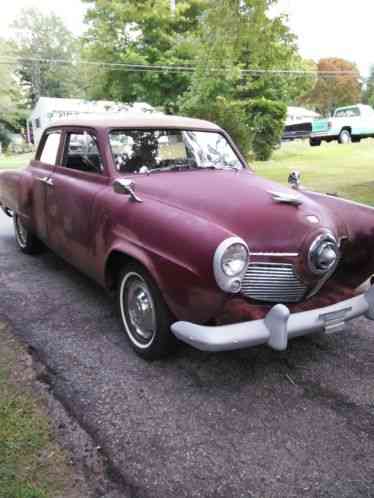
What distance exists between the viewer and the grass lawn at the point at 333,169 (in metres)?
9.81

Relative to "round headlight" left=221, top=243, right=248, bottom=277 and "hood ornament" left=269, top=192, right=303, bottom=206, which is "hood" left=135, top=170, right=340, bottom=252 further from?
"round headlight" left=221, top=243, right=248, bottom=277

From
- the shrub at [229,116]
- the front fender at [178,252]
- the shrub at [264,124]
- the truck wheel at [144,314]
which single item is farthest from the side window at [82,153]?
the shrub at [264,124]

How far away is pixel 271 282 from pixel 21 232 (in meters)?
4.00

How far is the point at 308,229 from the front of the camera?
2.80 meters

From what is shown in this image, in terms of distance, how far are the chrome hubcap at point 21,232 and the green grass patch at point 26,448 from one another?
2.97 meters

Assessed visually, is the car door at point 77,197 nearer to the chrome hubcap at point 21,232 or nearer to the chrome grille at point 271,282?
the chrome hubcap at point 21,232

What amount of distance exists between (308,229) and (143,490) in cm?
171

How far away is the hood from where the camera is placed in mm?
2754

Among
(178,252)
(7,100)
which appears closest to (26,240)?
(178,252)

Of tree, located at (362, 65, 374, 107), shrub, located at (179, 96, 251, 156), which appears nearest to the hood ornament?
shrub, located at (179, 96, 251, 156)

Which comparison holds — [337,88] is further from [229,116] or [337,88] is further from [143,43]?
[229,116]

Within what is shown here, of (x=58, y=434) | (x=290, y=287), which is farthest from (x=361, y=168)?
(x=58, y=434)

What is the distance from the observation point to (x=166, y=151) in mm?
3930

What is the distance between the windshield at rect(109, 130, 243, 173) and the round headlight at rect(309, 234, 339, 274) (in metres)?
1.55
